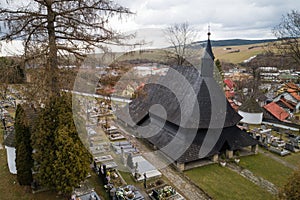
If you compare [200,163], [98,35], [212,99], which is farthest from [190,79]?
[98,35]

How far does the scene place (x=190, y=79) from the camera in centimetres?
1521

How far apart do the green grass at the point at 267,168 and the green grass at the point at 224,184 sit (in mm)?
1488

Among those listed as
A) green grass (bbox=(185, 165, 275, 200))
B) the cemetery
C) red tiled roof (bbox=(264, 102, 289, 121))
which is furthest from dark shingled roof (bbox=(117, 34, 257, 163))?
red tiled roof (bbox=(264, 102, 289, 121))

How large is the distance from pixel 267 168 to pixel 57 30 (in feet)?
47.0

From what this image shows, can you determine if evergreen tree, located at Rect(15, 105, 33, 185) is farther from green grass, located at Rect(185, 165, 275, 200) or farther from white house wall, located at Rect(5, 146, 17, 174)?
green grass, located at Rect(185, 165, 275, 200)

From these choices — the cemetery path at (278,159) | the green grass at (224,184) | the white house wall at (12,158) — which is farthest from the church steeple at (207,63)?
the white house wall at (12,158)

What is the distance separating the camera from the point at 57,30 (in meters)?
8.59

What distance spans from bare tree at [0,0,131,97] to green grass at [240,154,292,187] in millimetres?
11412

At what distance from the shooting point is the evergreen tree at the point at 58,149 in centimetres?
862

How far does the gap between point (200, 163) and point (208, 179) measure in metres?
1.61

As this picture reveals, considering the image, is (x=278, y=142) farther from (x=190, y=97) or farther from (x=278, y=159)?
(x=190, y=97)

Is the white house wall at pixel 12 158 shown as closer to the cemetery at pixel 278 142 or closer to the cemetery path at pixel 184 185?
the cemetery path at pixel 184 185

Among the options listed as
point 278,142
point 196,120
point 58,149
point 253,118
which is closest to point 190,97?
point 196,120

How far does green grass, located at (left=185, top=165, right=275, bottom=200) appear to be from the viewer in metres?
11.0
